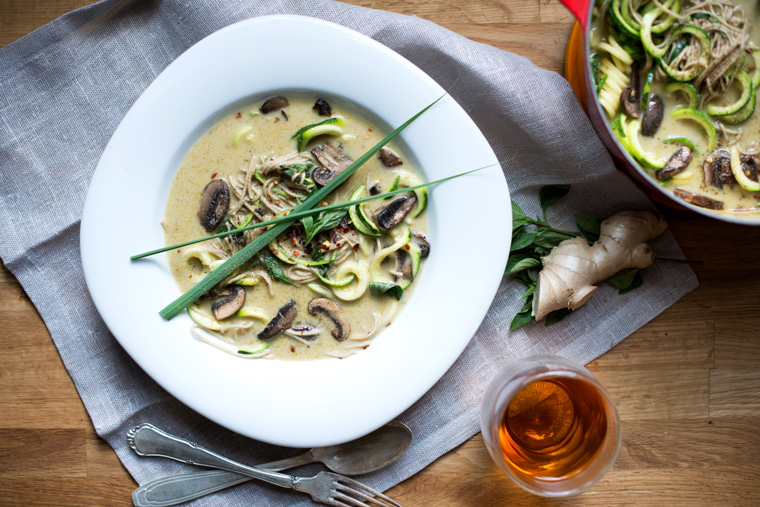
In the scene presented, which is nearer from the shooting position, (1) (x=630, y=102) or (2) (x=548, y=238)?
(1) (x=630, y=102)

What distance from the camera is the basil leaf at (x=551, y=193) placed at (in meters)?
3.10

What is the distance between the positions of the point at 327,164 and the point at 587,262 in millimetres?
1552

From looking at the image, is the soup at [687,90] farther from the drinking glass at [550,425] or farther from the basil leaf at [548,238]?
the drinking glass at [550,425]

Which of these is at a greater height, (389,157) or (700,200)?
(389,157)

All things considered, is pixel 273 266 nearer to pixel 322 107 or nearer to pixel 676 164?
pixel 322 107

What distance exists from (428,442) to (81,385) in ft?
6.76

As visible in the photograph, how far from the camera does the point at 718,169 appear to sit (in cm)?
279

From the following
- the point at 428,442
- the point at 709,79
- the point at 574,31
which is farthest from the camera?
the point at 428,442

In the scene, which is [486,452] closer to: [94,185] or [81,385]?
[81,385]

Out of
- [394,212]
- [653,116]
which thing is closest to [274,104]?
[394,212]

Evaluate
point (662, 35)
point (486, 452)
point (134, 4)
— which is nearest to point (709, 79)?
point (662, 35)

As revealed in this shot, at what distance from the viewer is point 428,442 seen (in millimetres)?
3111

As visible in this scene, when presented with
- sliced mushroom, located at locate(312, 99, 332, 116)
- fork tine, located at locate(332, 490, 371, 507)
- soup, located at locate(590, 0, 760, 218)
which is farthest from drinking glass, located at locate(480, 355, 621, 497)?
sliced mushroom, located at locate(312, 99, 332, 116)

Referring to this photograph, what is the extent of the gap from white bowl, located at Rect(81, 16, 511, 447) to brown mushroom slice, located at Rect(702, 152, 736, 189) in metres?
1.08
